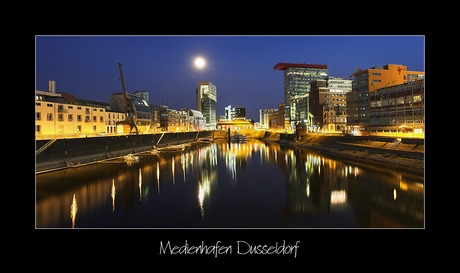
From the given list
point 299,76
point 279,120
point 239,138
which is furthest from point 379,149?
point 299,76

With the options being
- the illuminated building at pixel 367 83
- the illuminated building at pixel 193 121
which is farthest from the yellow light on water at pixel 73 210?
the illuminated building at pixel 193 121

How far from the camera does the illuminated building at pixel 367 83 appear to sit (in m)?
51.5

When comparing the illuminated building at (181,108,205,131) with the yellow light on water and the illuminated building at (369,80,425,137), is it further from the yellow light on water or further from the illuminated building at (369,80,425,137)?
the yellow light on water

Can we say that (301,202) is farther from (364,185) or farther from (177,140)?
(177,140)

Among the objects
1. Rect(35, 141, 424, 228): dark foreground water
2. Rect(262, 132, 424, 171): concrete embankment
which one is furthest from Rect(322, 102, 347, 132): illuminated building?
Rect(35, 141, 424, 228): dark foreground water

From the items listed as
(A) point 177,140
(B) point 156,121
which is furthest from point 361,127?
(B) point 156,121

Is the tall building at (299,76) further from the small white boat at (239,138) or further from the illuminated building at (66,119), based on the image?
the illuminated building at (66,119)

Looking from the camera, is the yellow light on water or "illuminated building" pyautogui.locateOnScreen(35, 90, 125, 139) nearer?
the yellow light on water

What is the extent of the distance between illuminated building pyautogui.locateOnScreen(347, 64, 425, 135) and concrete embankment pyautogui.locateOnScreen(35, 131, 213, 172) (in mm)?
47956

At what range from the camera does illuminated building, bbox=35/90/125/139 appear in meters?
35.0

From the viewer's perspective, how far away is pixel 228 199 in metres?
18.8
